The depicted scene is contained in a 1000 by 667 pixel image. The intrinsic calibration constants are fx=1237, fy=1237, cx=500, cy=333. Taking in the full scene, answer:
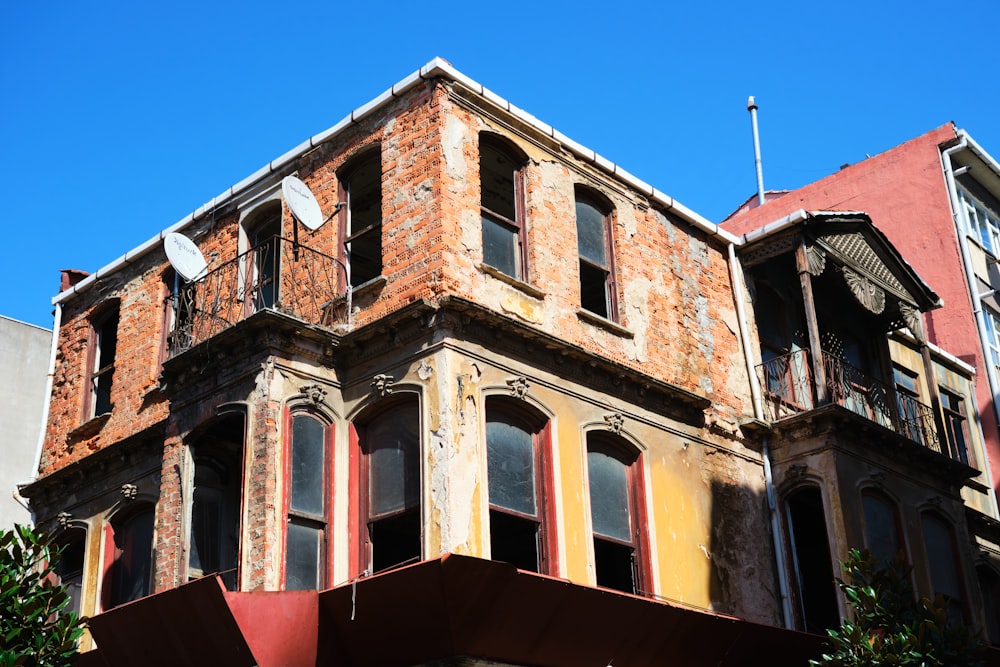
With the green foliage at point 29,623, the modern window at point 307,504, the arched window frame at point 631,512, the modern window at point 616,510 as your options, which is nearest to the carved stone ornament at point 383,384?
the modern window at point 307,504

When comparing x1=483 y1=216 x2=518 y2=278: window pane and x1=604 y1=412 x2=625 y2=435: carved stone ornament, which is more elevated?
x1=483 y1=216 x2=518 y2=278: window pane

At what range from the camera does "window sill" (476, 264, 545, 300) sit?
15.2 m

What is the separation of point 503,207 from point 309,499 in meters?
5.27

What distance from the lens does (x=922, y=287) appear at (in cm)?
2116

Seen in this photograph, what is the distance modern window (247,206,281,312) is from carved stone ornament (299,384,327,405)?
2776 millimetres

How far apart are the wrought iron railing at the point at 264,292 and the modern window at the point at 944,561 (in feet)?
32.4

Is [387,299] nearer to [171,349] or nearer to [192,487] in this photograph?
[192,487]

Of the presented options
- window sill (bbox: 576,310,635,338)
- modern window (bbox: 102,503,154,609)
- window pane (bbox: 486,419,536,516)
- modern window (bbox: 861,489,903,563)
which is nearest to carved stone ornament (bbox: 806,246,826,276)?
modern window (bbox: 861,489,903,563)

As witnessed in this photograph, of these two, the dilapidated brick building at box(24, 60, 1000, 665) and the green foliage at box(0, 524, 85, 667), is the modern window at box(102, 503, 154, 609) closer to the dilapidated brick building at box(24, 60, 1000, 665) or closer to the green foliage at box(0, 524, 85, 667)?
the dilapidated brick building at box(24, 60, 1000, 665)

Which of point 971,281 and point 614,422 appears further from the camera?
point 971,281

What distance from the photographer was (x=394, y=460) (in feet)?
47.8

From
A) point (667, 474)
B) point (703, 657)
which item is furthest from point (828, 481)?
point (703, 657)

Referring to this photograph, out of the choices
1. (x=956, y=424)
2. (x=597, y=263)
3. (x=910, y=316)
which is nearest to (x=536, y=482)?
(x=597, y=263)

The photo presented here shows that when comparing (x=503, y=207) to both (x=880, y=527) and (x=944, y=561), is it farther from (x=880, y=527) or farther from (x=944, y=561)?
(x=944, y=561)
